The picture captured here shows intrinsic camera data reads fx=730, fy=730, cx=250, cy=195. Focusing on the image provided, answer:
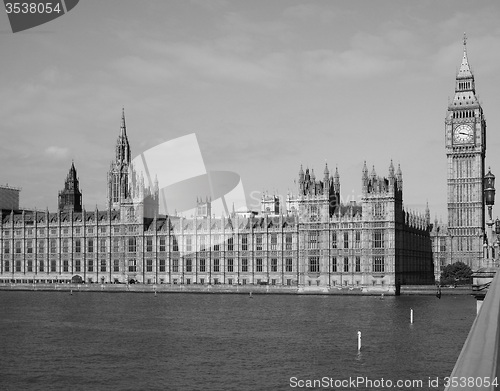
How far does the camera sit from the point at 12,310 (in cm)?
9062

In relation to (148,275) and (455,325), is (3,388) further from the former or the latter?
(148,275)

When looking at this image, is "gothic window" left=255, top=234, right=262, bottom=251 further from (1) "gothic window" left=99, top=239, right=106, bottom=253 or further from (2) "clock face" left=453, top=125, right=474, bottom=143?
(2) "clock face" left=453, top=125, right=474, bottom=143

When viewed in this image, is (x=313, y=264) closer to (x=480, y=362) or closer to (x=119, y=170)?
(x=119, y=170)

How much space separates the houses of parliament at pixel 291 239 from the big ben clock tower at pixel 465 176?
0.69ft

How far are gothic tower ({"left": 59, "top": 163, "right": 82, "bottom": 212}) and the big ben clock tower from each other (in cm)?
8675

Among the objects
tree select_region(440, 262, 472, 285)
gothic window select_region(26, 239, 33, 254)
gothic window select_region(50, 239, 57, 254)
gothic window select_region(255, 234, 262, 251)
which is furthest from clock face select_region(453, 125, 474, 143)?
gothic window select_region(26, 239, 33, 254)

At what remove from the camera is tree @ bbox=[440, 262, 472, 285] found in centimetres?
13462

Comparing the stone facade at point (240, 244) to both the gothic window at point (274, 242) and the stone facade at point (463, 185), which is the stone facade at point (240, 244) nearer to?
the gothic window at point (274, 242)

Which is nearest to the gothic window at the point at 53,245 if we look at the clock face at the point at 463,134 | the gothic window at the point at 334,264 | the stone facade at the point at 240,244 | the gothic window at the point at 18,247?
the stone facade at the point at 240,244

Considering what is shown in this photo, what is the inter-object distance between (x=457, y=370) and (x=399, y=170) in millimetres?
131462

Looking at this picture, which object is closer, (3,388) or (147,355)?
(3,388)

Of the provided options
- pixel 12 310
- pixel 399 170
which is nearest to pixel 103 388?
pixel 12 310

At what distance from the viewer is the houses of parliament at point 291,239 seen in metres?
127

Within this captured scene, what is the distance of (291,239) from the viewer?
440ft
